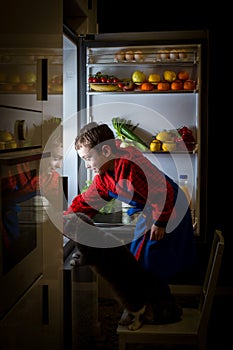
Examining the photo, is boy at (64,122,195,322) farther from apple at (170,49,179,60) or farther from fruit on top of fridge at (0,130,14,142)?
fruit on top of fridge at (0,130,14,142)

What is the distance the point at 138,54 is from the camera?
12.3 feet

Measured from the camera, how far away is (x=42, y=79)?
1.59 metres

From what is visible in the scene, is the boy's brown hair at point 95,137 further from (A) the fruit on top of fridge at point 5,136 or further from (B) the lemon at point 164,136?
(A) the fruit on top of fridge at point 5,136

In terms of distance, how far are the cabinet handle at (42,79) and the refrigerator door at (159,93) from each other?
189cm

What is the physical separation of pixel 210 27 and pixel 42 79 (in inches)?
106

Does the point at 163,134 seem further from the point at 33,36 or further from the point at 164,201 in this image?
the point at 33,36

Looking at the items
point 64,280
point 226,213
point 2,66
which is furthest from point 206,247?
point 2,66

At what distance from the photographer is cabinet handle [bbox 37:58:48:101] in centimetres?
156

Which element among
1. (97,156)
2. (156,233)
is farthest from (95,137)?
(156,233)

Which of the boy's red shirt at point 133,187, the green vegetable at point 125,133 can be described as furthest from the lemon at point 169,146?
the boy's red shirt at point 133,187

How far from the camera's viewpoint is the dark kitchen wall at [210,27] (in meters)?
4.00

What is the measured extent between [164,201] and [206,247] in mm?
1325

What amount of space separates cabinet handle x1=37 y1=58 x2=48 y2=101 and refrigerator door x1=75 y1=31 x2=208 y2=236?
6.18ft

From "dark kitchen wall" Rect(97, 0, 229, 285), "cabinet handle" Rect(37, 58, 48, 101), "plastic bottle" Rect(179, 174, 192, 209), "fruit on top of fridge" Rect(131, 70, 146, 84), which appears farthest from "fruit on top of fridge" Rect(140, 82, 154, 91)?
"cabinet handle" Rect(37, 58, 48, 101)
